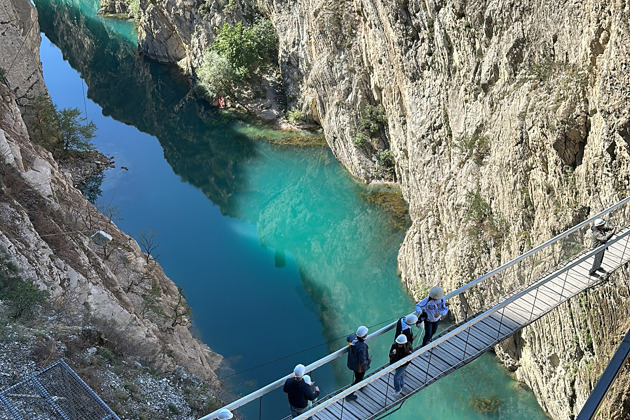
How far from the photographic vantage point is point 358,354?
13.9 metres

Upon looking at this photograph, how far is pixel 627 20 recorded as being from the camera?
18.8m

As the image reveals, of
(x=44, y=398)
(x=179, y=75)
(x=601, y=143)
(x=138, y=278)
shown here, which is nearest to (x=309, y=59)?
(x=179, y=75)

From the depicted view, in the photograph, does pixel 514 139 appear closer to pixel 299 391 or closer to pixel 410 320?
pixel 410 320

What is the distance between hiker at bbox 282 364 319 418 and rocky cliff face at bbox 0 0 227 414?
17.7 feet

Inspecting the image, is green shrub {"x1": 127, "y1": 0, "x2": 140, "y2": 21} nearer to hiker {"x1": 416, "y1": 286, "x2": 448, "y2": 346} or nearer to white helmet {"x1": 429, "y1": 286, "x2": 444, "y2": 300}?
hiker {"x1": 416, "y1": 286, "x2": 448, "y2": 346}

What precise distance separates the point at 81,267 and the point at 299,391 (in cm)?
1002

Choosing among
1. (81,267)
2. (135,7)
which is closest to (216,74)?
(135,7)

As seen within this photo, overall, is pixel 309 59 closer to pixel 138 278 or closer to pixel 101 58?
pixel 138 278

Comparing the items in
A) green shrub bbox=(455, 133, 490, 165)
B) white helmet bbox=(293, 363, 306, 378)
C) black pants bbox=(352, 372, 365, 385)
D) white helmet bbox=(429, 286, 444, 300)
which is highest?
green shrub bbox=(455, 133, 490, 165)

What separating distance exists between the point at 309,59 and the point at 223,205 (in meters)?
11.1

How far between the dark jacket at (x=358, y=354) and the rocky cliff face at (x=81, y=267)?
5.71m

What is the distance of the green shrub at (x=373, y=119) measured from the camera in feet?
126

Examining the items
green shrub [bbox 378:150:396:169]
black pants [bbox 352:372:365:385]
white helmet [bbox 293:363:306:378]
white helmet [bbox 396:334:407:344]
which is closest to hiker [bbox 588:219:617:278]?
white helmet [bbox 396:334:407:344]

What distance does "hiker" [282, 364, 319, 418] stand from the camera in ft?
43.7
